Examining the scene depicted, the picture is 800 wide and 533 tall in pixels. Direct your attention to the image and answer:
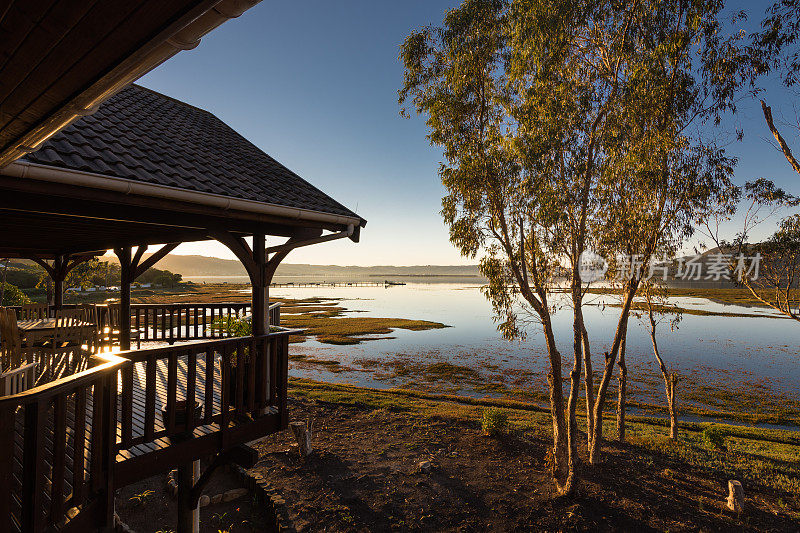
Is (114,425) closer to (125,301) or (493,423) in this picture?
(125,301)

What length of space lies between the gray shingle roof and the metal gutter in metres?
0.07

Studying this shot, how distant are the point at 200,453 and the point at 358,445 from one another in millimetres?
5568

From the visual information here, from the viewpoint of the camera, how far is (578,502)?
7.00m

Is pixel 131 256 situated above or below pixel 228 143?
below

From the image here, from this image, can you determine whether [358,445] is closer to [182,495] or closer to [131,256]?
[182,495]

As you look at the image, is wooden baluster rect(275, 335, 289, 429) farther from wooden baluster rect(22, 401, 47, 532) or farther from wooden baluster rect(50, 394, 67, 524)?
wooden baluster rect(22, 401, 47, 532)

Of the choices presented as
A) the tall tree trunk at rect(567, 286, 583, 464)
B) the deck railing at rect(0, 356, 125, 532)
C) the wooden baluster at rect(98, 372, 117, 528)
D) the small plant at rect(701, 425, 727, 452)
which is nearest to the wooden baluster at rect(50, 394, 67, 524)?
the deck railing at rect(0, 356, 125, 532)

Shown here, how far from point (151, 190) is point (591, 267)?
9292 mm

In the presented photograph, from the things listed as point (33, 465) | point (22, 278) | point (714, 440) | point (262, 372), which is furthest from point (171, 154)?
point (22, 278)

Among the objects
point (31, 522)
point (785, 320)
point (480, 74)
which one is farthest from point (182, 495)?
point (785, 320)

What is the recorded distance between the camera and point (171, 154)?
4.69 metres

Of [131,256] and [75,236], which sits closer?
[75,236]

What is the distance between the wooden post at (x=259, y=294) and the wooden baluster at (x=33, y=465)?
2.83 meters

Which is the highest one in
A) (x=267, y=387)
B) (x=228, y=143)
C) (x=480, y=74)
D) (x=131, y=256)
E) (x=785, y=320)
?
(x=480, y=74)
